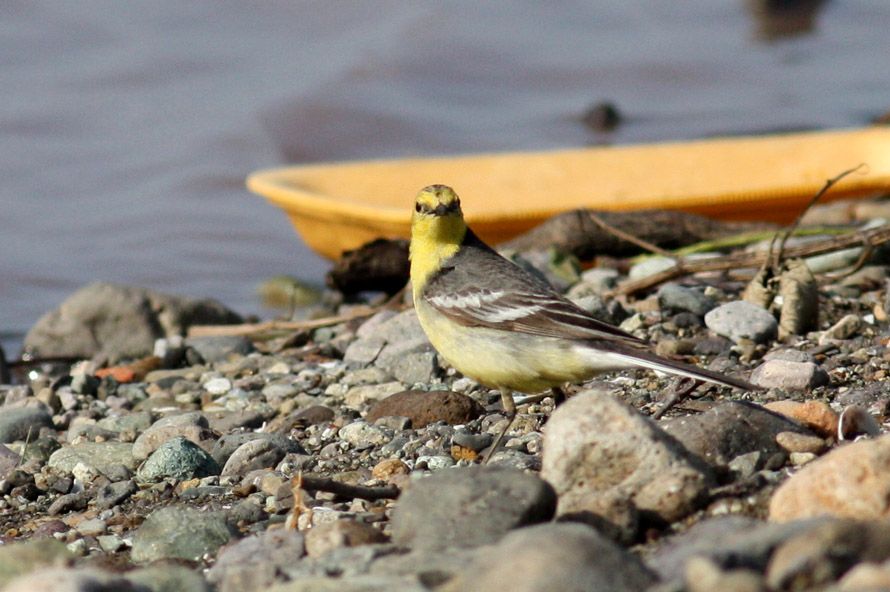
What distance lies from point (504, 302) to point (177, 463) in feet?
4.54

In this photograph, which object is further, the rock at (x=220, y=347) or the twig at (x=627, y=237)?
the rock at (x=220, y=347)

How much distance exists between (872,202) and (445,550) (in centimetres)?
693

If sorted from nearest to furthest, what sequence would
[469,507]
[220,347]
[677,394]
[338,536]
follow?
[469,507] → [338,536] → [677,394] → [220,347]

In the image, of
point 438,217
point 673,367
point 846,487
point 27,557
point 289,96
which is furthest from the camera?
point 289,96

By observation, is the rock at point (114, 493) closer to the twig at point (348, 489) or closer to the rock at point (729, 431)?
the twig at point (348, 489)

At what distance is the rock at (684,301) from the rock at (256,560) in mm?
3032

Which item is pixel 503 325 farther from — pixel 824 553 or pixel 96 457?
pixel 824 553

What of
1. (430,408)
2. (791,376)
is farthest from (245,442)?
(791,376)

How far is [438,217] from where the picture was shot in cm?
551

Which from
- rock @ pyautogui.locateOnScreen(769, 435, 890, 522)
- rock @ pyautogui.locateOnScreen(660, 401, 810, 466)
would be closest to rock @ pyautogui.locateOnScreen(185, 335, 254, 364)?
rock @ pyautogui.locateOnScreen(660, 401, 810, 466)

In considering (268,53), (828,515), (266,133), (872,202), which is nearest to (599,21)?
(268,53)

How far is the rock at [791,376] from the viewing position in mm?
5211

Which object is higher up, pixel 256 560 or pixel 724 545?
pixel 724 545

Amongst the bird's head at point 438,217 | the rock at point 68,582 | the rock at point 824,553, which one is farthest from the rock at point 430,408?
the rock at point 824,553
